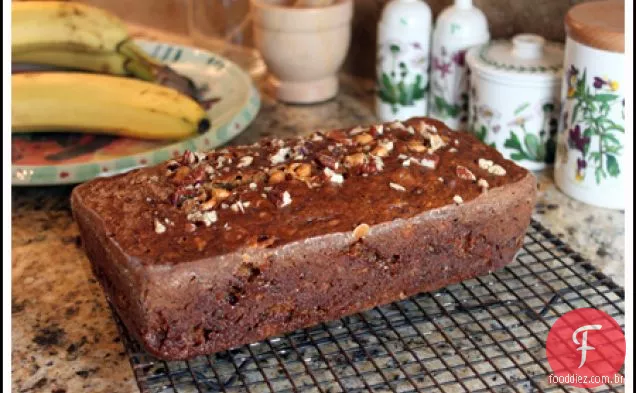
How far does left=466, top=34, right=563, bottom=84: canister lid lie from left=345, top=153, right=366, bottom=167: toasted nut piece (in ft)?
1.16

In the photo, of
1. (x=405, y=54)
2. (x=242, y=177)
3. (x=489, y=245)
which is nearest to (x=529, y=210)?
(x=489, y=245)

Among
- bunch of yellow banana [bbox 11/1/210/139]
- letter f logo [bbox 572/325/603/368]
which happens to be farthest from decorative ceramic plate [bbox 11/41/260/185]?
letter f logo [bbox 572/325/603/368]

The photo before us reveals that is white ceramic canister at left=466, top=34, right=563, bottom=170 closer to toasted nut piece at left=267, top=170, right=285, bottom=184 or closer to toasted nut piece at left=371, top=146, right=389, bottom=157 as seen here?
toasted nut piece at left=371, top=146, right=389, bottom=157

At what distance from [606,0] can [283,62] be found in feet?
1.89

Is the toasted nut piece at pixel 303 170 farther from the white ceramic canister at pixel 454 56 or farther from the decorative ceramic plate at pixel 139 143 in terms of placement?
the white ceramic canister at pixel 454 56

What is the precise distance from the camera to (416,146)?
39.1 inches

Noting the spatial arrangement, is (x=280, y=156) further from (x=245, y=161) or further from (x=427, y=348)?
(x=427, y=348)

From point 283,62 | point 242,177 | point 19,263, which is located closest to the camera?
point 242,177

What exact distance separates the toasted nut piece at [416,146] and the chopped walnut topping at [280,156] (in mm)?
151

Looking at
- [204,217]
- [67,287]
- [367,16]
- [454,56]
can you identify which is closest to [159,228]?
[204,217]

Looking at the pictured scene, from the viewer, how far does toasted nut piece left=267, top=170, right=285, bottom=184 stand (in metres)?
0.92

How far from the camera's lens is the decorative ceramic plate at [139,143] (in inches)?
47.4

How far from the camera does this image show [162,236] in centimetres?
83

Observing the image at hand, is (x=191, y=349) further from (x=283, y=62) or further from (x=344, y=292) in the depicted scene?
(x=283, y=62)
